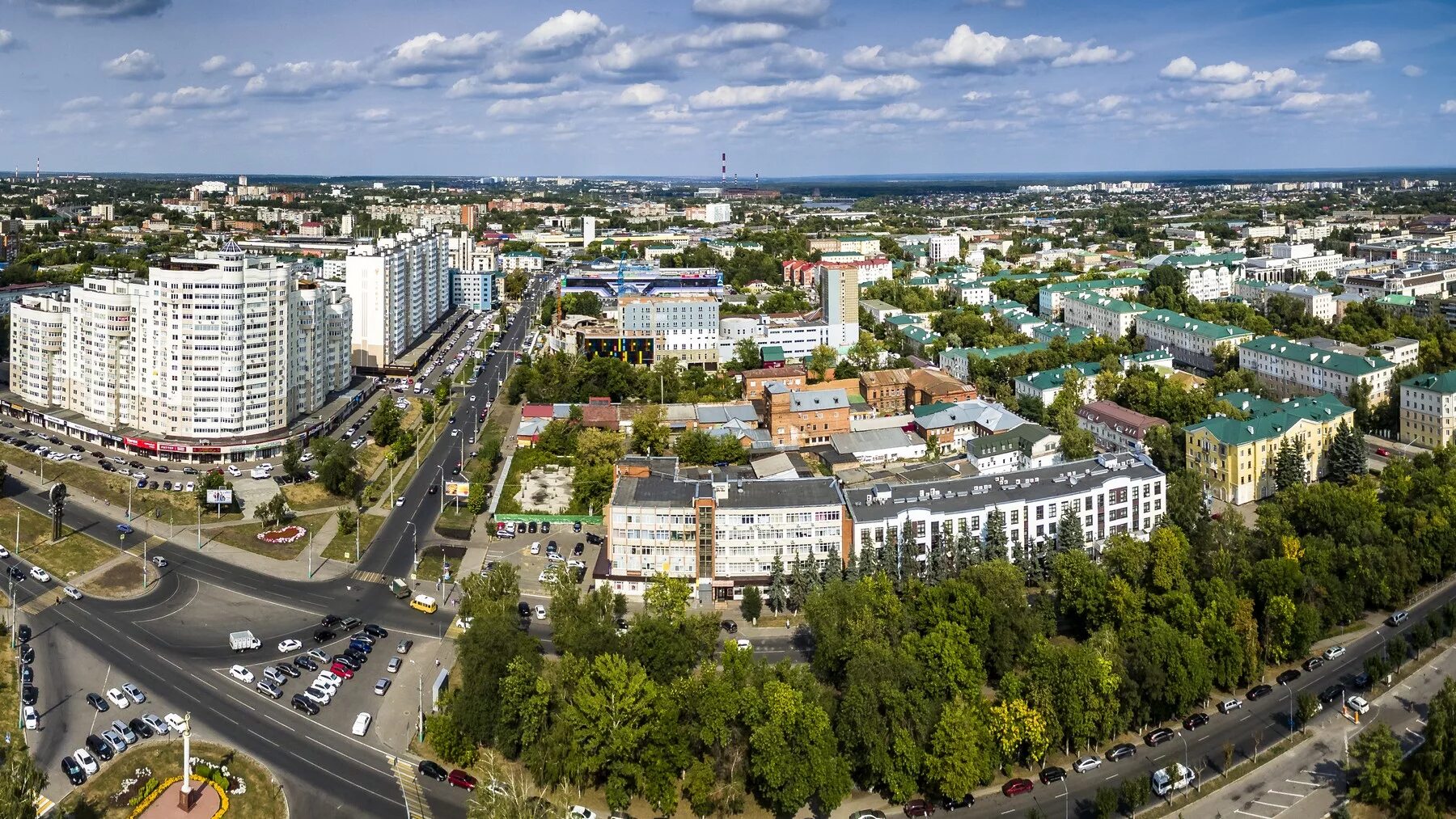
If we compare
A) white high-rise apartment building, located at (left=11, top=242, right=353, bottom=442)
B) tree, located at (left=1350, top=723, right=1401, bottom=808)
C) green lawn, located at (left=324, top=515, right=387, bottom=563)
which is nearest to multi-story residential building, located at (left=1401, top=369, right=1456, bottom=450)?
tree, located at (left=1350, top=723, right=1401, bottom=808)

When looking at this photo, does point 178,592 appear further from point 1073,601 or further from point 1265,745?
point 1265,745

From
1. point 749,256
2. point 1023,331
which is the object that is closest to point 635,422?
point 1023,331

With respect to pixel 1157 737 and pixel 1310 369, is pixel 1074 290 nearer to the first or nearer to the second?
pixel 1310 369

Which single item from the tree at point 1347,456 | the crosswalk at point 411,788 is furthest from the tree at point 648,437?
the tree at point 1347,456

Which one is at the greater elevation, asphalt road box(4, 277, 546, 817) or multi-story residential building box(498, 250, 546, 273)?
multi-story residential building box(498, 250, 546, 273)

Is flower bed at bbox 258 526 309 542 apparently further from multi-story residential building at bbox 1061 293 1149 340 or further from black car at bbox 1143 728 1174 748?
multi-story residential building at bbox 1061 293 1149 340

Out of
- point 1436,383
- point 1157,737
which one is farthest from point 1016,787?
point 1436,383
